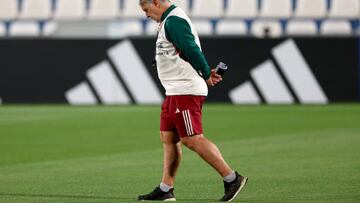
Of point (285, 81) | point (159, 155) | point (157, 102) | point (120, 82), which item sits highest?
point (159, 155)

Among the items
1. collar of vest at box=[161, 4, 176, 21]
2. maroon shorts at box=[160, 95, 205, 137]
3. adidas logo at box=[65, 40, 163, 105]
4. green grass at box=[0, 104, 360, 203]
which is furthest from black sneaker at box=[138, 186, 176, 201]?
adidas logo at box=[65, 40, 163, 105]

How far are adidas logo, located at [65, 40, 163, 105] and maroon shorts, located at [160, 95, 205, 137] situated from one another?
16329 millimetres

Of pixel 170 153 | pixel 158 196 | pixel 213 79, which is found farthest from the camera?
pixel 170 153

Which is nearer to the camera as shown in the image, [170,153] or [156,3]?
[156,3]

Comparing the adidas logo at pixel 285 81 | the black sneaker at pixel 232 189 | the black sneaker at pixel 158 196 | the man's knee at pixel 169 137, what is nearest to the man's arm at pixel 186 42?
the man's knee at pixel 169 137

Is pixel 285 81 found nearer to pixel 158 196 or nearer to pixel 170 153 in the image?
pixel 170 153

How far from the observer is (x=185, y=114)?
9.28 metres

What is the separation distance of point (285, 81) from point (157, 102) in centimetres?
303

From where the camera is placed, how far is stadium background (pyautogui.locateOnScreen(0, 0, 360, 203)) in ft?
36.5

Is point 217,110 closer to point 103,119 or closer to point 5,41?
point 103,119

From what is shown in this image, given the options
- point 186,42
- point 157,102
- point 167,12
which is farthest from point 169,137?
point 157,102

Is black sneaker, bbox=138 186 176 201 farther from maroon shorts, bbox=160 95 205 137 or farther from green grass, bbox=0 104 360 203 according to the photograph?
maroon shorts, bbox=160 95 205 137

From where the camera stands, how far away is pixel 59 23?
29.5 metres

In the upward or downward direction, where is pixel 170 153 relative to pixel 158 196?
upward
